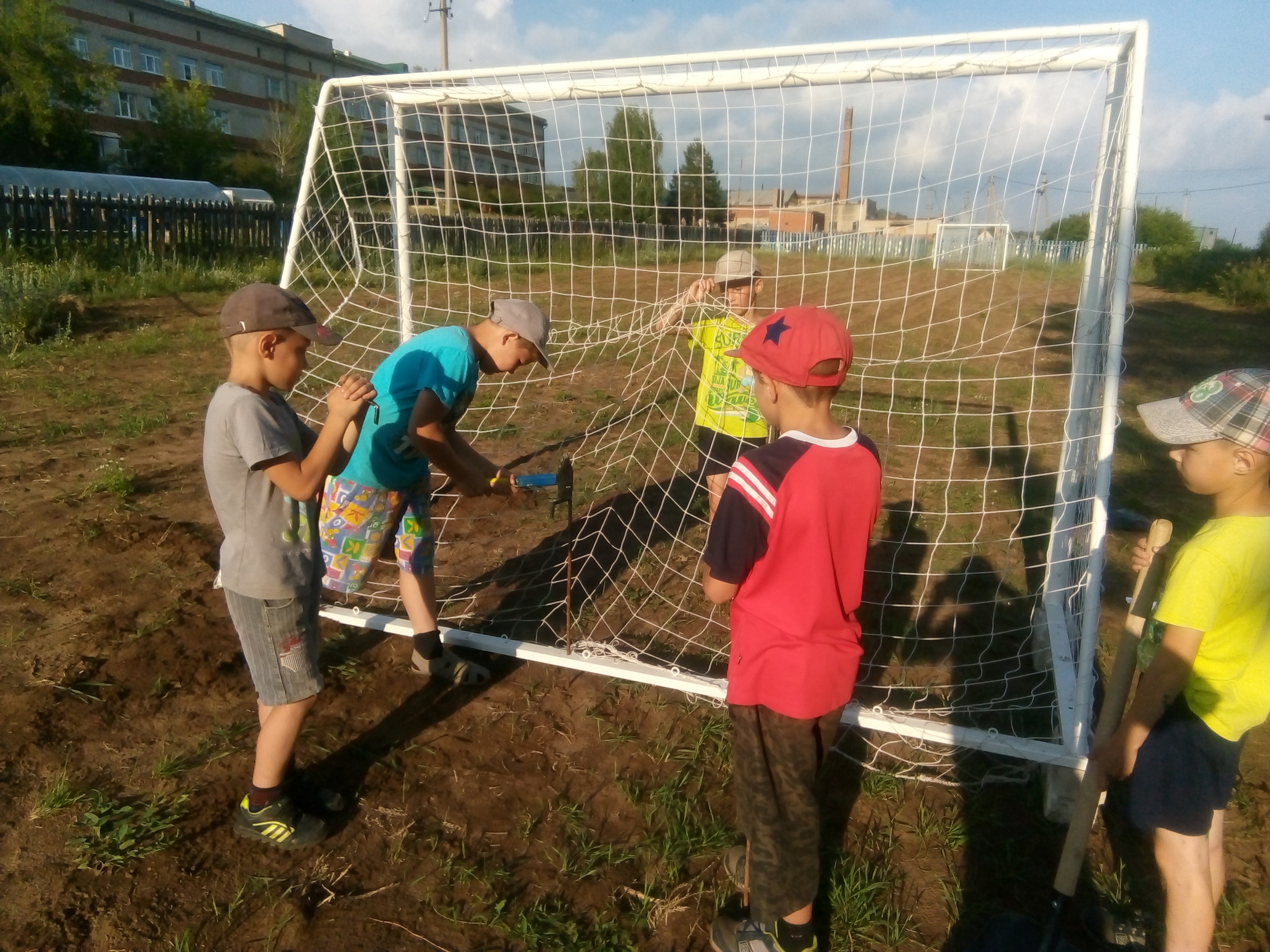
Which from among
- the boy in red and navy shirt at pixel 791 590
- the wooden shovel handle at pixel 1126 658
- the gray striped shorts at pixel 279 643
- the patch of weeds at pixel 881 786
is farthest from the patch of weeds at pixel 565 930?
the wooden shovel handle at pixel 1126 658

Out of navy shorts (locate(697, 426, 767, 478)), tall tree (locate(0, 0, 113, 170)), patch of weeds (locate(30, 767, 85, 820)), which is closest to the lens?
patch of weeds (locate(30, 767, 85, 820))

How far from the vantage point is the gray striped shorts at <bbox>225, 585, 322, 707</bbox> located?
7.71ft

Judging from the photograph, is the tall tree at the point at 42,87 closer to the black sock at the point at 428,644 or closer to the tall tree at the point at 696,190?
the tall tree at the point at 696,190

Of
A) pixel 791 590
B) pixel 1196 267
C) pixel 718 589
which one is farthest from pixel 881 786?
pixel 1196 267

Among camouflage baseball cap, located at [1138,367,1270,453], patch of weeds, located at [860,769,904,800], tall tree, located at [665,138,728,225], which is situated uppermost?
tall tree, located at [665,138,728,225]

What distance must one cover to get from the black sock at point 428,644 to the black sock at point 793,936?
1.69 m

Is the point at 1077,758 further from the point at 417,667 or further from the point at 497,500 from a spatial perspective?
the point at 497,500

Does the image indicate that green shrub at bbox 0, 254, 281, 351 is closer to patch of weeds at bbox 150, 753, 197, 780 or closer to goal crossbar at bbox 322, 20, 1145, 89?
goal crossbar at bbox 322, 20, 1145, 89

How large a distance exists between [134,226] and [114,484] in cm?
1104

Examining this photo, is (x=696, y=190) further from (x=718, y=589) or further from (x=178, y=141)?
(x=178, y=141)

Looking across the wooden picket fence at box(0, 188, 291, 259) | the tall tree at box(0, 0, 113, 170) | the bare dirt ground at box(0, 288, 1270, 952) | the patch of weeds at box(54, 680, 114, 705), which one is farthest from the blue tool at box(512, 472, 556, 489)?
the tall tree at box(0, 0, 113, 170)

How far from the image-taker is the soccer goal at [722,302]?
10.3 ft

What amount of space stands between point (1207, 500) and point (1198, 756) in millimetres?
4616

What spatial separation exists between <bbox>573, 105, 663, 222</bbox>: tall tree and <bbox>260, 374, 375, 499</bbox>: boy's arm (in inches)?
81.0
